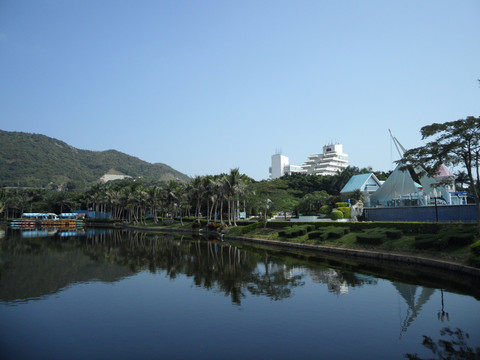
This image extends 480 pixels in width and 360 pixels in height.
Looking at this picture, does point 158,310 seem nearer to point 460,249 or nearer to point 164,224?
point 460,249

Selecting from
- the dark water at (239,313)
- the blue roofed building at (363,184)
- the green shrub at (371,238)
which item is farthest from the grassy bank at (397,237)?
the blue roofed building at (363,184)

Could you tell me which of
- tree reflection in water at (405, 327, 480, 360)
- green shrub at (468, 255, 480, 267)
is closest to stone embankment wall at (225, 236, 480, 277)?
green shrub at (468, 255, 480, 267)

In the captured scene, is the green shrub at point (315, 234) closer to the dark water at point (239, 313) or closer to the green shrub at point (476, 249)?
the dark water at point (239, 313)

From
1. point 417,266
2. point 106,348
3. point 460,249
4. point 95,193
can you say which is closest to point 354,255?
point 417,266

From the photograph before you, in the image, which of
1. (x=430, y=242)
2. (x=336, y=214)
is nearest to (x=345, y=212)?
(x=336, y=214)

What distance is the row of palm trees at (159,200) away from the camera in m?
61.2

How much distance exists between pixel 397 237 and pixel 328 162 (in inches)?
5359

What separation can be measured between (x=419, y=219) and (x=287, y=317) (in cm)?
2805

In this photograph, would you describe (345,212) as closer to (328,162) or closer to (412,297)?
(412,297)

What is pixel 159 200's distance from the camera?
83688 millimetres

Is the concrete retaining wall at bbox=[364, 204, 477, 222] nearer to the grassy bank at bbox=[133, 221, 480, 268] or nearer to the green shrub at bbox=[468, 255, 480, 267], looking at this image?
the grassy bank at bbox=[133, 221, 480, 268]

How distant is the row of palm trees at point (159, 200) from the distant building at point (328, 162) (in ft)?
272

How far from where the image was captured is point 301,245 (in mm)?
37531

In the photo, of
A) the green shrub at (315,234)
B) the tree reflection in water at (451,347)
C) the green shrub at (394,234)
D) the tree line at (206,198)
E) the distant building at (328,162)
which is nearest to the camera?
the tree reflection in water at (451,347)
